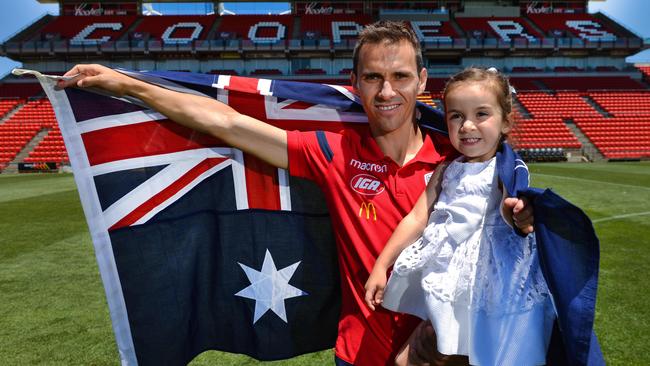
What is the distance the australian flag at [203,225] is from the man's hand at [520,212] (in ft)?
3.31

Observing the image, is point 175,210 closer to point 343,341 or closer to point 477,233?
point 343,341

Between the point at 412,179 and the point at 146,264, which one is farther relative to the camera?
the point at 146,264

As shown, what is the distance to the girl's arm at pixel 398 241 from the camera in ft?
5.24

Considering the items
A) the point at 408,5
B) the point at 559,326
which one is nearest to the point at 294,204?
the point at 559,326

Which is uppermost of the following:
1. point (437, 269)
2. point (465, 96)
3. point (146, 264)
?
point (465, 96)

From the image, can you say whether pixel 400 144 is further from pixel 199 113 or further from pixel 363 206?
pixel 199 113

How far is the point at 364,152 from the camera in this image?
1.79m

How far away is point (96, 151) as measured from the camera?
6.52ft

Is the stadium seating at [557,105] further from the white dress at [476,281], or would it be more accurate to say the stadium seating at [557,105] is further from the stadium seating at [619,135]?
the white dress at [476,281]

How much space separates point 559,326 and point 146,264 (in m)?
1.73

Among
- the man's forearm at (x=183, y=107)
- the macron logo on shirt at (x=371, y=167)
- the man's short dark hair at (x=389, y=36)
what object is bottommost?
the macron logo on shirt at (x=371, y=167)

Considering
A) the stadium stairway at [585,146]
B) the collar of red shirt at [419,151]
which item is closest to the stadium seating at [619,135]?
the stadium stairway at [585,146]

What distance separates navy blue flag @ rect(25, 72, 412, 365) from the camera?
1.99m

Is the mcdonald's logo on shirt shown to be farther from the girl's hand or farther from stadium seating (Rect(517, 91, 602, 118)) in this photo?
stadium seating (Rect(517, 91, 602, 118))
